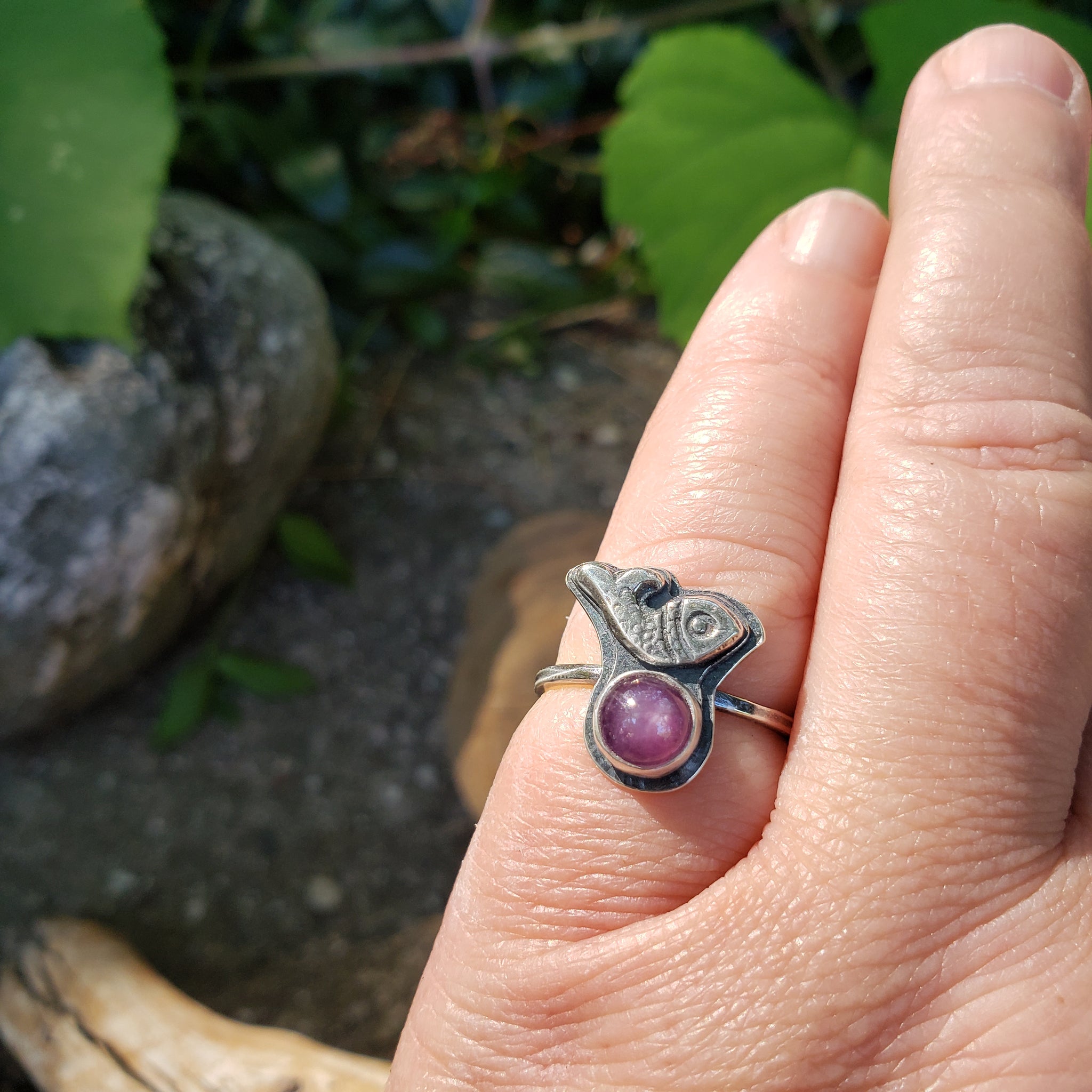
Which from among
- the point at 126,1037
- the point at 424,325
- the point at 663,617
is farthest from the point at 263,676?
the point at 663,617

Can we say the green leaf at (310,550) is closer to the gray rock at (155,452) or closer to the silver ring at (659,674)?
the gray rock at (155,452)

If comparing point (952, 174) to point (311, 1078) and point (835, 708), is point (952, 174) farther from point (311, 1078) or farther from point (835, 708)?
point (311, 1078)

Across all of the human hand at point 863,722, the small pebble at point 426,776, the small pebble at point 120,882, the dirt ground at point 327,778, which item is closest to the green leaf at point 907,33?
the human hand at point 863,722

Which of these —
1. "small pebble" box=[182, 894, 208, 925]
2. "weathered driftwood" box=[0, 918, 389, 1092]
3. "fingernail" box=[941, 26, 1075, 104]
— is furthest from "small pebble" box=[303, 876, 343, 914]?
"fingernail" box=[941, 26, 1075, 104]

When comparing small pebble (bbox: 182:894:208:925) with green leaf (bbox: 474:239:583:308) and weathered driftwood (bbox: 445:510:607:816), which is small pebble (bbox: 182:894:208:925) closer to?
weathered driftwood (bbox: 445:510:607:816)

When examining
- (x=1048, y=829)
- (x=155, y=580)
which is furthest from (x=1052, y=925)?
(x=155, y=580)
